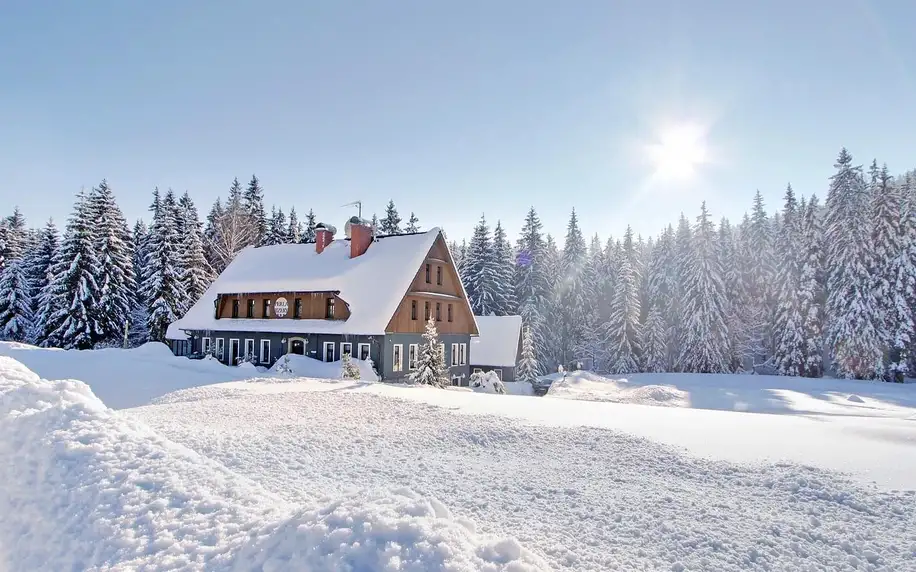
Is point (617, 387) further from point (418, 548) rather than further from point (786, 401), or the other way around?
point (418, 548)

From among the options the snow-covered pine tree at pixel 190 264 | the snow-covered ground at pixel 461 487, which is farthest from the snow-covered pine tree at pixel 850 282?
the snow-covered pine tree at pixel 190 264

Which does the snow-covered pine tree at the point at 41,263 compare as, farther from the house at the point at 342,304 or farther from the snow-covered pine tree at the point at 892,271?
the snow-covered pine tree at the point at 892,271

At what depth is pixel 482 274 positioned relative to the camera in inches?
2073

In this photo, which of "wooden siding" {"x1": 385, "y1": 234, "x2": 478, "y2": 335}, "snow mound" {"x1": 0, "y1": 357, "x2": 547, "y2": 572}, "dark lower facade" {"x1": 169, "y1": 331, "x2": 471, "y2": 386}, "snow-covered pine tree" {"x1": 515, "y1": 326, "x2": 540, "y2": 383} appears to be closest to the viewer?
"snow mound" {"x1": 0, "y1": 357, "x2": 547, "y2": 572}

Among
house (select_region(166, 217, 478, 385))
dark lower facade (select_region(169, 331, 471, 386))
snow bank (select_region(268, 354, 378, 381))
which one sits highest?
house (select_region(166, 217, 478, 385))

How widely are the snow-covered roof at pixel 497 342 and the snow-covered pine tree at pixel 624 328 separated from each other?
48.9 ft

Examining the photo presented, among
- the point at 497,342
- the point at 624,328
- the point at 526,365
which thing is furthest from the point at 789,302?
the point at 497,342

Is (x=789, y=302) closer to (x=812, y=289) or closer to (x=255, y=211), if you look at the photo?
(x=812, y=289)

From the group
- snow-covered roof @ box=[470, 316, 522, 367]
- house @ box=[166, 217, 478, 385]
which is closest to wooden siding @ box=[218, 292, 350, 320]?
house @ box=[166, 217, 478, 385]

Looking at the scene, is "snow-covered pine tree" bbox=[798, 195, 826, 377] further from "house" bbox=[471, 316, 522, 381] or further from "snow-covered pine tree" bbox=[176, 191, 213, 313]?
"snow-covered pine tree" bbox=[176, 191, 213, 313]

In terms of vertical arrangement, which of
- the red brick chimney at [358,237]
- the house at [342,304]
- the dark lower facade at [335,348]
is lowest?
the dark lower facade at [335,348]

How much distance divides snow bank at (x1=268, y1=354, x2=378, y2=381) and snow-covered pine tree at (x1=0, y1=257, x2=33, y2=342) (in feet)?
114

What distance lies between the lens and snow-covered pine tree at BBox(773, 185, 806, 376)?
40.6 m

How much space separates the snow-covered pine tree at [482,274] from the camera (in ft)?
171
